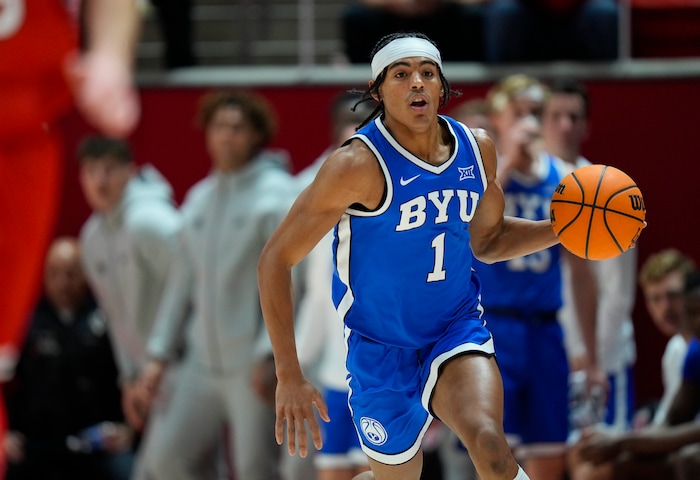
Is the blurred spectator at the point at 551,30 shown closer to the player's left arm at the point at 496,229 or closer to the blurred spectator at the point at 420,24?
the blurred spectator at the point at 420,24

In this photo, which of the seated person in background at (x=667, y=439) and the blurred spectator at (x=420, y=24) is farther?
the blurred spectator at (x=420, y=24)

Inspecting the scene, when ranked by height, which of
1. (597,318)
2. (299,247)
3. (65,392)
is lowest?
(65,392)

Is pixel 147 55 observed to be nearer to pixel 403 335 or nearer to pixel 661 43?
pixel 661 43

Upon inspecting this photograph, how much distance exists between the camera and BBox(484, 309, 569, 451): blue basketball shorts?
7.19m

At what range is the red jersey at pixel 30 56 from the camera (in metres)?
3.42

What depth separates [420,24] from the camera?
365 inches

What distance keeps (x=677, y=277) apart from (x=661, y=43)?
259 cm

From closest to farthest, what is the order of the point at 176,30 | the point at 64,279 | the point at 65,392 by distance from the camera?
the point at 65,392 → the point at 64,279 → the point at 176,30

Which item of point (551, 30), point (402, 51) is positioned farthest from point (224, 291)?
point (402, 51)

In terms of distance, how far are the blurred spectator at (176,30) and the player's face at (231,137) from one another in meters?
1.84

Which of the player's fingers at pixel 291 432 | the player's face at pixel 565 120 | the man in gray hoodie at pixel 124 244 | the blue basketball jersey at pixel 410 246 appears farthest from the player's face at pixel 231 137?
the player's fingers at pixel 291 432

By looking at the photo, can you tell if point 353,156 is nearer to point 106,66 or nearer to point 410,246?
point 410,246

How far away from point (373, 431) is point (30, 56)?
242 centimetres

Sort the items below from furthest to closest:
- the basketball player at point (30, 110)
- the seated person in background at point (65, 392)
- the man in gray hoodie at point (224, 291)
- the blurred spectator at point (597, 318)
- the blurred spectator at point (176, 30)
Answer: the blurred spectator at point (176, 30) < the seated person in background at point (65, 392) < the man in gray hoodie at point (224, 291) < the blurred spectator at point (597, 318) < the basketball player at point (30, 110)
